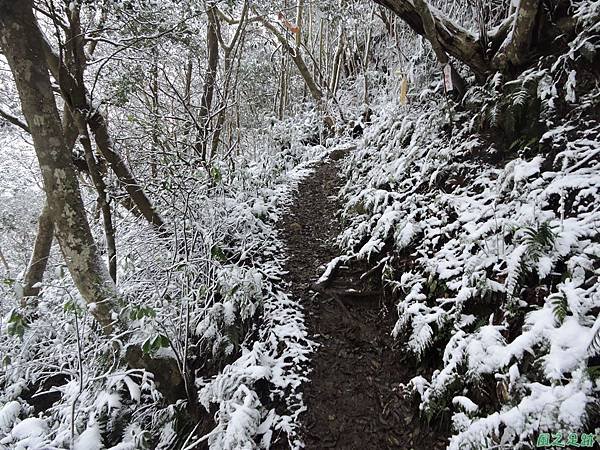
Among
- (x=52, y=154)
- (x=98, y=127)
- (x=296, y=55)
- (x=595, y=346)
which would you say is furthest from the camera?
(x=296, y=55)

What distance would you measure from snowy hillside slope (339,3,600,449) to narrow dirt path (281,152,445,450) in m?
0.29

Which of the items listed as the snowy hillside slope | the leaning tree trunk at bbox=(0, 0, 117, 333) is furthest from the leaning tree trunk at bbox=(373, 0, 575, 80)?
the leaning tree trunk at bbox=(0, 0, 117, 333)

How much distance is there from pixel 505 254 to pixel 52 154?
4233 millimetres

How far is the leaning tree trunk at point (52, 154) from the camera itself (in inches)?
120

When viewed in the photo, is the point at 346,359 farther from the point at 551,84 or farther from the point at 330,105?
the point at 330,105

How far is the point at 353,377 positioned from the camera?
326 centimetres

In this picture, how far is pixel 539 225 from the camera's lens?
108 inches

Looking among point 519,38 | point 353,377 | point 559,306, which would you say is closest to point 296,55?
point 519,38

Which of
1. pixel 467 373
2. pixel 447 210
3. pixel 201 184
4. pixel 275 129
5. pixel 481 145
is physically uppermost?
pixel 275 129

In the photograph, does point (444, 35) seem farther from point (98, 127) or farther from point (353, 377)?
point (98, 127)

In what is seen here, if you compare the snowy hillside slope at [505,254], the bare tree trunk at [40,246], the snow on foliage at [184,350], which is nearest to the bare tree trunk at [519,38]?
the snowy hillside slope at [505,254]

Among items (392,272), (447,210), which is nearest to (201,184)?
(392,272)

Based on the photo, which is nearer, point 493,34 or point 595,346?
point 595,346

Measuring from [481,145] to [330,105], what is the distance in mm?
8573
